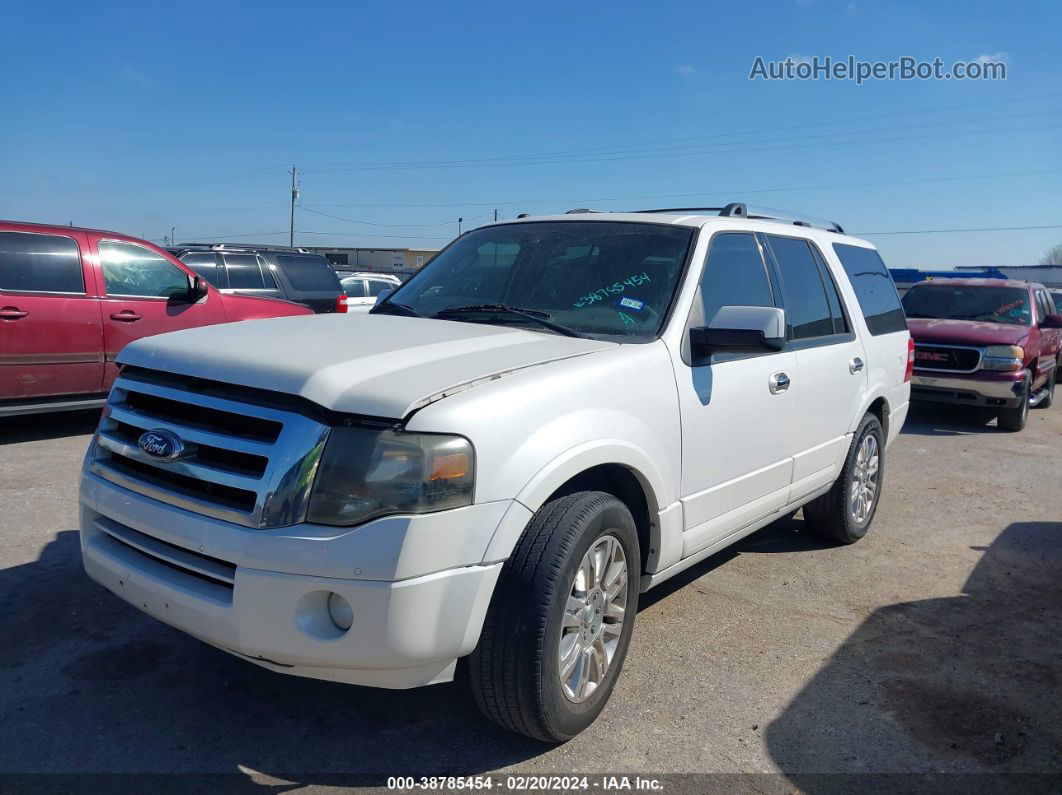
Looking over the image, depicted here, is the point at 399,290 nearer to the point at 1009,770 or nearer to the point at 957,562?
the point at 1009,770

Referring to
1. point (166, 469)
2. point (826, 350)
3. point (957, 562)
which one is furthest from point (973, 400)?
point (166, 469)

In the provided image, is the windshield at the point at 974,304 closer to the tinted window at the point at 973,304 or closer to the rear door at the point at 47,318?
the tinted window at the point at 973,304

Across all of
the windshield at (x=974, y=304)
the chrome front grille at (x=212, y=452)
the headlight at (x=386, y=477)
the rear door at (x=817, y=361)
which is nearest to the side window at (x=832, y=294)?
the rear door at (x=817, y=361)

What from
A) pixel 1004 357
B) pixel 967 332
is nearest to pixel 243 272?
pixel 967 332

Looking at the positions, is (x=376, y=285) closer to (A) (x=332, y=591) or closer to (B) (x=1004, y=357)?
(B) (x=1004, y=357)

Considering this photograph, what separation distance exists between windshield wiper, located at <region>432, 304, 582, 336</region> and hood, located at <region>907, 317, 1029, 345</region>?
8248 millimetres

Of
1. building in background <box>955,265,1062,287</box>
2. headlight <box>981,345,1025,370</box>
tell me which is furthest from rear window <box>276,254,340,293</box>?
building in background <box>955,265,1062,287</box>

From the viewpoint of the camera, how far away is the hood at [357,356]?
2.57 meters

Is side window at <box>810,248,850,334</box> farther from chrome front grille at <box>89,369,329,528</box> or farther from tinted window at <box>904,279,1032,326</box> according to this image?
tinted window at <box>904,279,1032,326</box>

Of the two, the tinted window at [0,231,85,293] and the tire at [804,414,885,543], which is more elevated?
the tinted window at [0,231,85,293]

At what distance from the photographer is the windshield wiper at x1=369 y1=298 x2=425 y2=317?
4094mm

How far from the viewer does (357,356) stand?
287 centimetres

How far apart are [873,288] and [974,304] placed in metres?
6.76

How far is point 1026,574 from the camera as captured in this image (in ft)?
16.5
